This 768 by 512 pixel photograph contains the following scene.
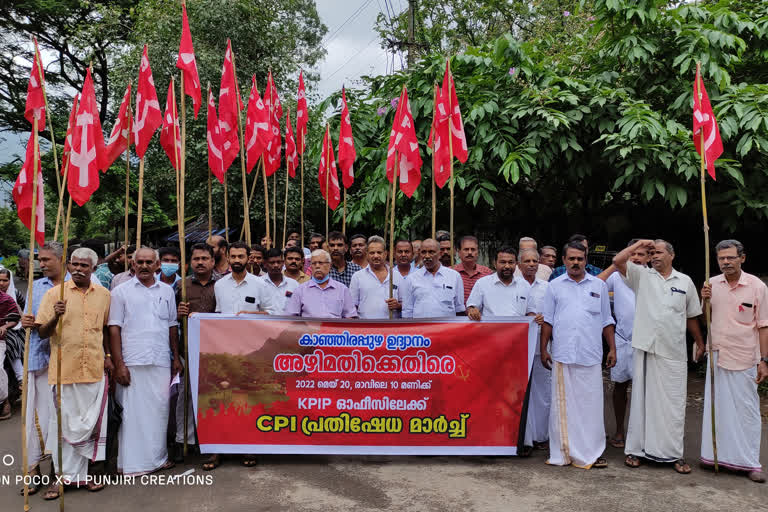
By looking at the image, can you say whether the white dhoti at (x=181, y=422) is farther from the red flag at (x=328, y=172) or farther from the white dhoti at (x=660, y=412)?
the red flag at (x=328, y=172)

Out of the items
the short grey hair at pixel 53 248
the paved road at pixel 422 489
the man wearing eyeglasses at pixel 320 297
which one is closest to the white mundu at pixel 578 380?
the paved road at pixel 422 489

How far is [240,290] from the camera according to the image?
543 cm

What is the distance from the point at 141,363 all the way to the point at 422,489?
2.35 meters

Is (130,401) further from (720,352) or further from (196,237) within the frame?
(196,237)

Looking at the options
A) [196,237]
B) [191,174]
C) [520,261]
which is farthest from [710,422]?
[196,237]

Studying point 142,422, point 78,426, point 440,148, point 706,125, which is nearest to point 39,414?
point 78,426

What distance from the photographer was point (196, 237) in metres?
27.1

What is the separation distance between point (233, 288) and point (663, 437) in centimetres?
377

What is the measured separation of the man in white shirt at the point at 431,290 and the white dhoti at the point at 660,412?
1.72 metres

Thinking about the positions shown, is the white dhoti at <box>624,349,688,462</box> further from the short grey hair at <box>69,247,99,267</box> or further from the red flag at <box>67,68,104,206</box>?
the red flag at <box>67,68,104,206</box>

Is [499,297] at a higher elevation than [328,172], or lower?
lower

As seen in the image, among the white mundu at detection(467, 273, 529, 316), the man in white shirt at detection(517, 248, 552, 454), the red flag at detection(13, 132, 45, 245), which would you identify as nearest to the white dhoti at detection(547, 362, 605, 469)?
the man in white shirt at detection(517, 248, 552, 454)

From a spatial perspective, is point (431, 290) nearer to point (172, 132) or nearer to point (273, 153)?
point (172, 132)

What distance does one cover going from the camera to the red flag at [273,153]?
28.4 ft
